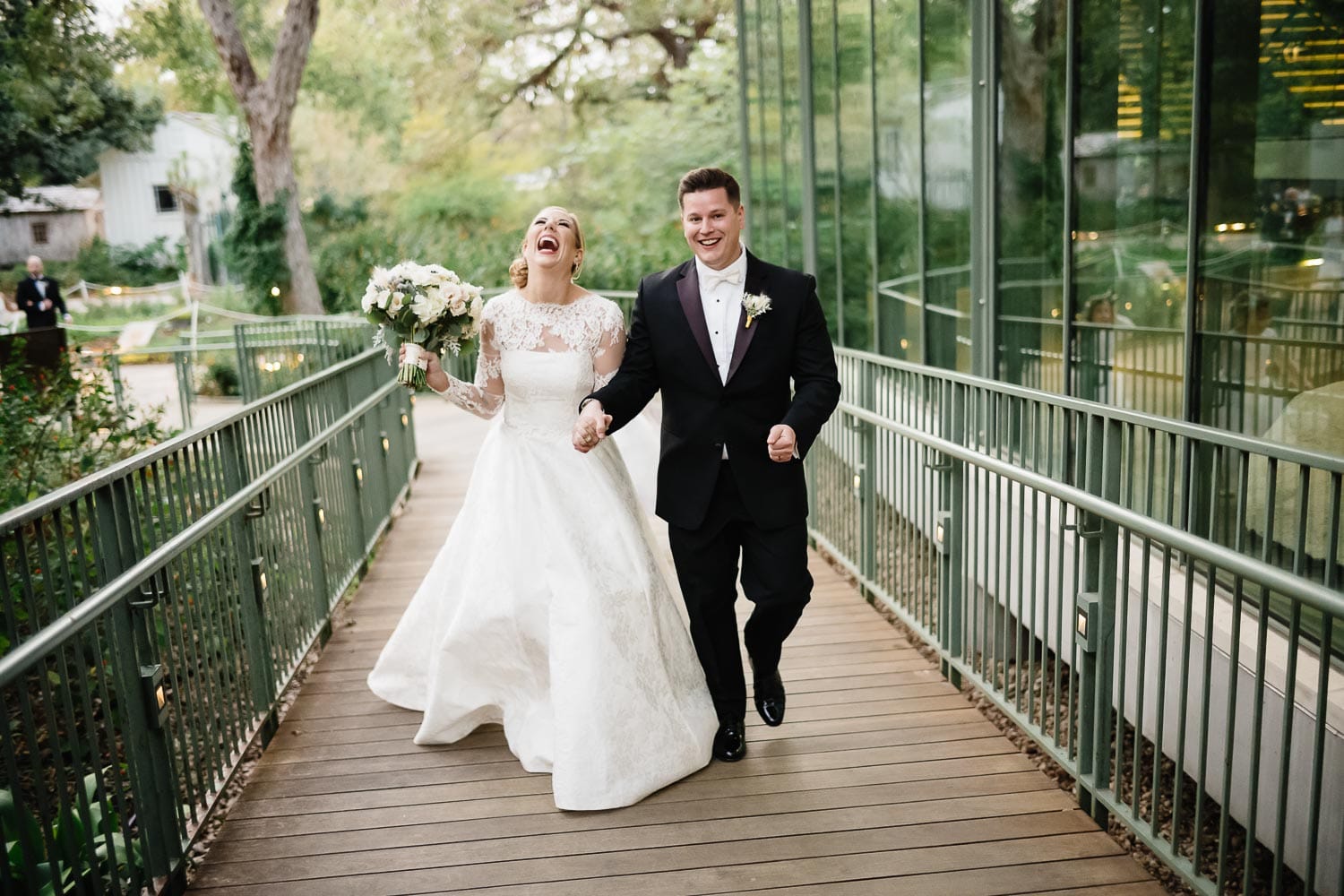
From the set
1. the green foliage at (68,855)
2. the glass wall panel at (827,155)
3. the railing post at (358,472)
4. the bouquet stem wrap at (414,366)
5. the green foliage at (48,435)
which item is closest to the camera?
the green foliage at (68,855)

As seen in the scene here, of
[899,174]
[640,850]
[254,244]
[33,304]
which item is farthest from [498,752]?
[254,244]

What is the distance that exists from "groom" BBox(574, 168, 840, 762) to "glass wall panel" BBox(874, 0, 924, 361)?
475 cm

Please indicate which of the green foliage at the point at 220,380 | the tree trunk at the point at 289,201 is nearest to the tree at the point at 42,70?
the tree trunk at the point at 289,201

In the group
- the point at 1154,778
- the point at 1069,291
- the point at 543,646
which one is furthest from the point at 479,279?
the point at 1154,778

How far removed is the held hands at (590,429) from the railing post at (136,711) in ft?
4.28

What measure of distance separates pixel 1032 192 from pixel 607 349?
3.37m

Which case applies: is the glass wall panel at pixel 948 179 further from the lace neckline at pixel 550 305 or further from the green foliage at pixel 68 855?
the green foliage at pixel 68 855

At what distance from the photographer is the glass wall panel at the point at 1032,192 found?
6074 millimetres

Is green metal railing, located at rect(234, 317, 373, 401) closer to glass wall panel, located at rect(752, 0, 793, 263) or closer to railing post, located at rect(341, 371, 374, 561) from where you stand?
railing post, located at rect(341, 371, 374, 561)

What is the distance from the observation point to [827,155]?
10.4 metres

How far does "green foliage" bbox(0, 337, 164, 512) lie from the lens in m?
6.29

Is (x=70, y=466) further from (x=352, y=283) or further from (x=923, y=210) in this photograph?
(x=352, y=283)

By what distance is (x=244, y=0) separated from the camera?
78.9 feet

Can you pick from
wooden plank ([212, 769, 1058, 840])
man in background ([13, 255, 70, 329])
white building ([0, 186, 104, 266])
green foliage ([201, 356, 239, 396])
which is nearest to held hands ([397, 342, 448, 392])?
wooden plank ([212, 769, 1058, 840])
